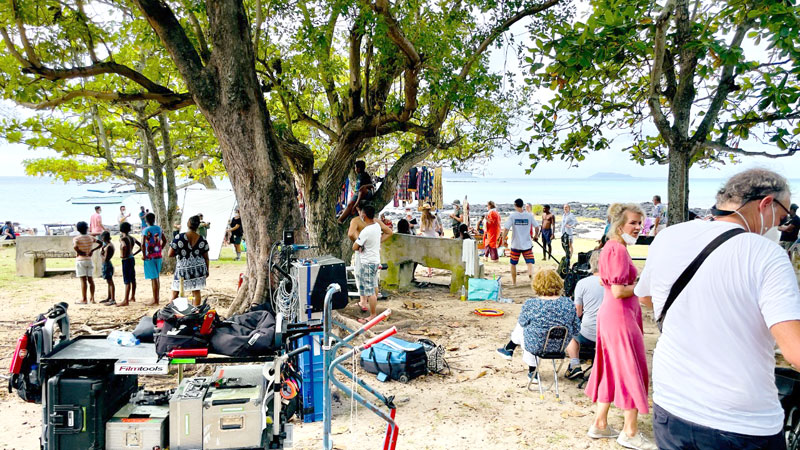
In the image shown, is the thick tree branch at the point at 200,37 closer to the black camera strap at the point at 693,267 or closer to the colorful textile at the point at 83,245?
the colorful textile at the point at 83,245

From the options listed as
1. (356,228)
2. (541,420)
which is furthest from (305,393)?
(356,228)

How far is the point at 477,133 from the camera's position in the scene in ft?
40.8

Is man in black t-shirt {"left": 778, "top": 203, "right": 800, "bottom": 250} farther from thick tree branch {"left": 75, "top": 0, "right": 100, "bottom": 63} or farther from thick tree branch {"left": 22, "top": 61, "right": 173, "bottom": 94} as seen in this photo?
thick tree branch {"left": 75, "top": 0, "right": 100, "bottom": 63}

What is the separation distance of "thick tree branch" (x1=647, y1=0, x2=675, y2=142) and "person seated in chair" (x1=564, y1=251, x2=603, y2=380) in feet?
7.56

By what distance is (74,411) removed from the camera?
143 inches

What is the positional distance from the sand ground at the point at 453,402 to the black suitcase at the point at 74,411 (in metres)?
1.23

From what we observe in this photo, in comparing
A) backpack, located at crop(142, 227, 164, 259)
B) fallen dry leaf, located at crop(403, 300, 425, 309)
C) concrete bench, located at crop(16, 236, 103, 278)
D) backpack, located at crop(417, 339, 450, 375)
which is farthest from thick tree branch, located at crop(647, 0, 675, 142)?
concrete bench, located at crop(16, 236, 103, 278)

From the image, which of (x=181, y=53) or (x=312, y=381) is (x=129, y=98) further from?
(x=312, y=381)

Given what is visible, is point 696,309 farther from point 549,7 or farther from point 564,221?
point 564,221

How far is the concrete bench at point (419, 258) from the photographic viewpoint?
11.3 metres

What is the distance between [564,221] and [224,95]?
41.1ft

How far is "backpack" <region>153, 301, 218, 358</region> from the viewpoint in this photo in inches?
150

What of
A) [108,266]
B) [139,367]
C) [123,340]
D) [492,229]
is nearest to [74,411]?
[139,367]

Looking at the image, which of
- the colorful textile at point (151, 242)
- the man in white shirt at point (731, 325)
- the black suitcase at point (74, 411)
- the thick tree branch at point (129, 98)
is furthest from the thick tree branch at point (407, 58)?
the man in white shirt at point (731, 325)
